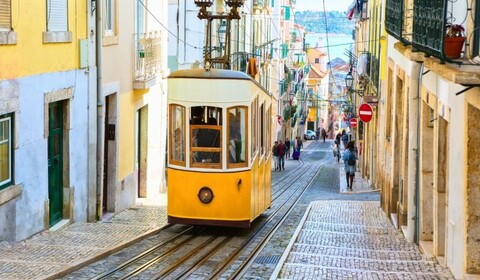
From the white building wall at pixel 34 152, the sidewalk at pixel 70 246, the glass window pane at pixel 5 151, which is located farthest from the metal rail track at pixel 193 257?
the glass window pane at pixel 5 151

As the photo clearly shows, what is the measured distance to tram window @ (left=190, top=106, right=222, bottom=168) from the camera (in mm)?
14445

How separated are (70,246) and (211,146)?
2.98 m

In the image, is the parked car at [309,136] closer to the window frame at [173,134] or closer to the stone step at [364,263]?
the window frame at [173,134]

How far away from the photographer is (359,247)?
14.4 metres

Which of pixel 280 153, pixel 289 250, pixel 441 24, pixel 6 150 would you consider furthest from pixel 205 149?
pixel 280 153

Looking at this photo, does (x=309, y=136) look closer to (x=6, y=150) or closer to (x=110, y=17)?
(x=110, y=17)

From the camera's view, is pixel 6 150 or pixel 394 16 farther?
pixel 394 16

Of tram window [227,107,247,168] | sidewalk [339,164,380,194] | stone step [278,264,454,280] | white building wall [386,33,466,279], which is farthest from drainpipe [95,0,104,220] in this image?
sidewalk [339,164,380,194]

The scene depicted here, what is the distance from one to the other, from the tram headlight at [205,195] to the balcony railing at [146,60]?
5974mm

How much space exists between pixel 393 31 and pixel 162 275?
858 cm

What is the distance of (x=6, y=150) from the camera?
497 inches

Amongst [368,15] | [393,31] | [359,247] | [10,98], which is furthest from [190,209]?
[368,15]

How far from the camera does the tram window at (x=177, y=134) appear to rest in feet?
47.8

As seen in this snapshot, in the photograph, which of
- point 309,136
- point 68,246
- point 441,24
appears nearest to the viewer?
point 441,24
